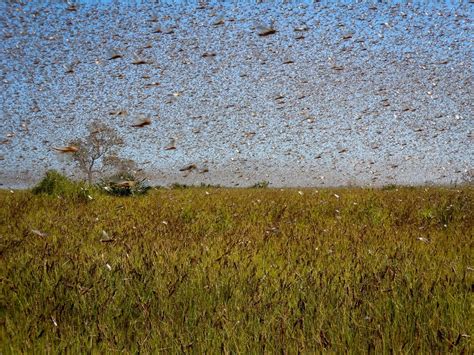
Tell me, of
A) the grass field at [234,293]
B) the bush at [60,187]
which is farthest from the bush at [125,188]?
the grass field at [234,293]

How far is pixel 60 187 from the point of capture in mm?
11641

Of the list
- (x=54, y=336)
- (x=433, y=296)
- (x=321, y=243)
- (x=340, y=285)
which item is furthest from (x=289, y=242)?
(x=54, y=336)

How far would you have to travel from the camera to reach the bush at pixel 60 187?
1105cm

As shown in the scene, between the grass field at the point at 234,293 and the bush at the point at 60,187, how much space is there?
5.32 meters

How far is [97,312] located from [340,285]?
165cm

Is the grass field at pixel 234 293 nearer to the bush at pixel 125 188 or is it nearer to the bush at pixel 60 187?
the bush at pixel 60 187

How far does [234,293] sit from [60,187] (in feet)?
31.2

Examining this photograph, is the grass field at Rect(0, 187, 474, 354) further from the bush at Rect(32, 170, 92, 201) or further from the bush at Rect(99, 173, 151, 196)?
the bush at Rect(99, 173, 151, 196)

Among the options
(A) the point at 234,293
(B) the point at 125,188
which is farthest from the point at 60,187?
(A) the point at 234,293

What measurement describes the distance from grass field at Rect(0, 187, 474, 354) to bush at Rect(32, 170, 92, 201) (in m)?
5.32

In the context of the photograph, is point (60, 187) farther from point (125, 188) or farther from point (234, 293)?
point (234, 293)

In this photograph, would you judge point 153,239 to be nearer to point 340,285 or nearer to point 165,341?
point 340,285

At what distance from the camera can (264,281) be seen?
3492mm

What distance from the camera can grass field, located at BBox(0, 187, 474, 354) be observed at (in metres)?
2.48
